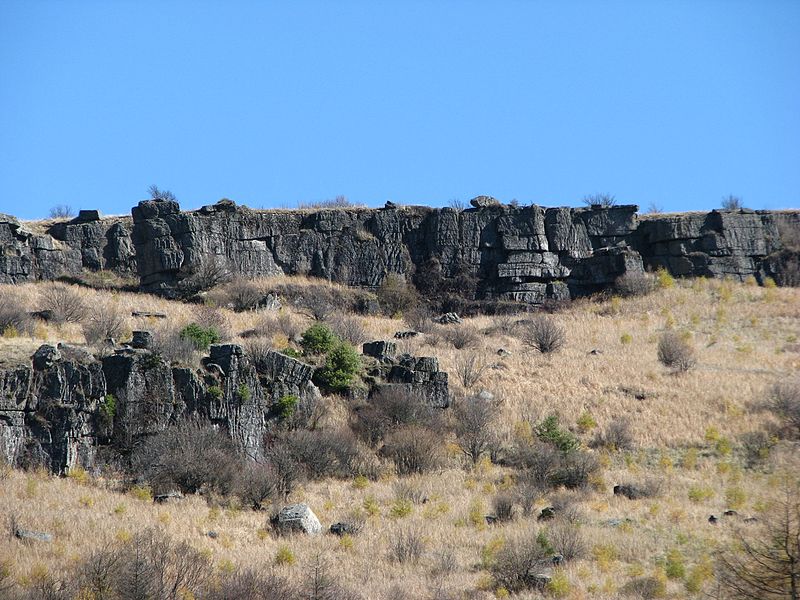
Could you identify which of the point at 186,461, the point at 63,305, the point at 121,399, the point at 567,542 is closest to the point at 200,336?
the point at 121,399

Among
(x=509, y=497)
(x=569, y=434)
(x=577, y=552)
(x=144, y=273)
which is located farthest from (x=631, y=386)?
(x=144, y=273)

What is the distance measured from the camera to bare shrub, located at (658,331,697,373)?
1606 inches

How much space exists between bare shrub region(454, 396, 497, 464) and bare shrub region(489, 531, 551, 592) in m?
8.63

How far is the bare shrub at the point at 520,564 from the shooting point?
21156 millimetres

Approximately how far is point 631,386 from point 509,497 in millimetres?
13034

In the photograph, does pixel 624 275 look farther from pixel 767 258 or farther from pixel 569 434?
pixel 569 434

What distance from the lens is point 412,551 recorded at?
74.5 ft

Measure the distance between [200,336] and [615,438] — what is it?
13.1m

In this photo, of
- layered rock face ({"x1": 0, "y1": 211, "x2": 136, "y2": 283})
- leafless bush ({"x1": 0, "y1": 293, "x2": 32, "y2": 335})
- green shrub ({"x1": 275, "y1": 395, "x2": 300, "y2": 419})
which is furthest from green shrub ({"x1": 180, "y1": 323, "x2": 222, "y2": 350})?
layered rock face ({"x1": 0, "y1": 211, "x2": 136, "y2": 283})

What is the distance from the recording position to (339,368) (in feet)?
110

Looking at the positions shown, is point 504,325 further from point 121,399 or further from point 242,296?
point 121,399

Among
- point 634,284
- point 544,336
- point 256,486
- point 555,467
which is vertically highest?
point 634,284

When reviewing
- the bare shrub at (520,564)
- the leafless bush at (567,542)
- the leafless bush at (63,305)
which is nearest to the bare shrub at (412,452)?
the leafless bush at (567,542)

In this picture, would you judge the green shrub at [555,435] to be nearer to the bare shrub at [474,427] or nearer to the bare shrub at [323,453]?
the bare shrub at [474,427]
